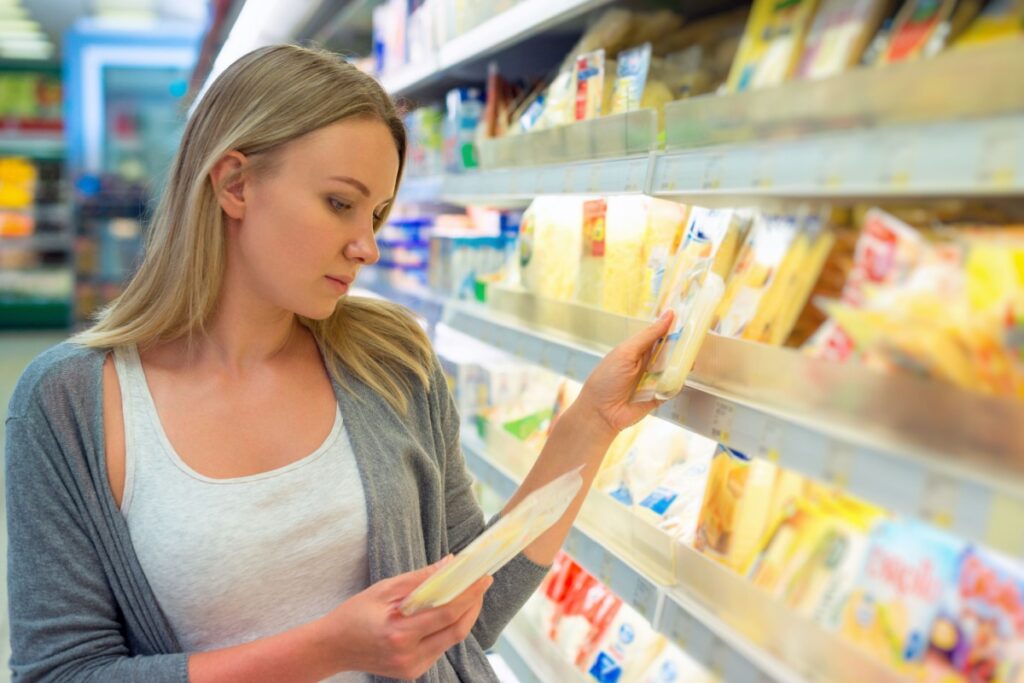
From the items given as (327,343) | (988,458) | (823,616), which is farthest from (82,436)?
(988,458)

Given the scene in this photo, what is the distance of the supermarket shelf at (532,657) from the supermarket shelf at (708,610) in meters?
0.29

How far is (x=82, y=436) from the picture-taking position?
131cm

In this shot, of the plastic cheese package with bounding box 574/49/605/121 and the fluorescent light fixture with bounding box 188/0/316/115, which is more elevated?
the fluorescent light fixture with bounding box 188/0/316/115

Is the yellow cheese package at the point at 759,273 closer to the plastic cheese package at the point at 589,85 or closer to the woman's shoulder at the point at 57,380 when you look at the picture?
the plastic cheese package at the point at 589,85

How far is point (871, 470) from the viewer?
0.93 metres

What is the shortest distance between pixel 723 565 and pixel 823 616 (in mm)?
164

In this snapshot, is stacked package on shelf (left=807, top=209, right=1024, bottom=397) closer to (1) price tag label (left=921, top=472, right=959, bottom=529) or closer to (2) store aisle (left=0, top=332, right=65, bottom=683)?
(1) price tag label (left=921, top=472, right=959, bottom=529)

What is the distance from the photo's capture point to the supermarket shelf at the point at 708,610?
1083mm

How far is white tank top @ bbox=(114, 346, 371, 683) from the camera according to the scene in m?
1.32

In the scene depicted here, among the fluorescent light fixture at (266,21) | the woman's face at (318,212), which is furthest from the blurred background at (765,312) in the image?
the fluorescent light fixture at (266,21)

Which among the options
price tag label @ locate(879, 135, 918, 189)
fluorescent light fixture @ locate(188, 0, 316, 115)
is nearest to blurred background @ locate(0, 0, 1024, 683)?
price tag label @ locate(879, 135, 918, 189)

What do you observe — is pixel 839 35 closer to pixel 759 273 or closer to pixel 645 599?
pixel 759 273

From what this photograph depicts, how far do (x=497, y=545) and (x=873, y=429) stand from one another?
405 mm

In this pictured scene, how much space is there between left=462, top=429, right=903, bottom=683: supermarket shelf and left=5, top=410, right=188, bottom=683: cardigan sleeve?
67 cm
